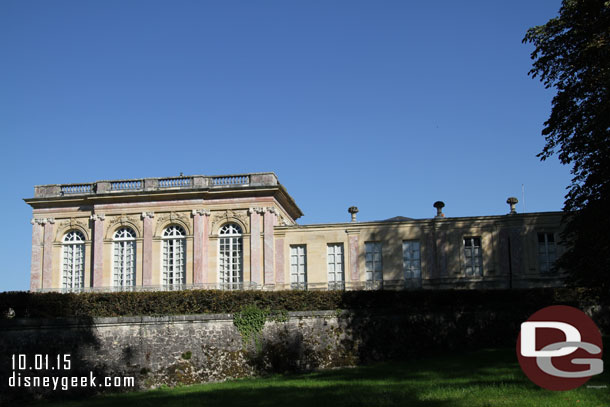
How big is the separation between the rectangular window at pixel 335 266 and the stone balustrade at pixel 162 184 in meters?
4.16

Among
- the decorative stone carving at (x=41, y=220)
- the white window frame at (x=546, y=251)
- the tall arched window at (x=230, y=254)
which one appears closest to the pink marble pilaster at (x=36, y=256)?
the decorative stone carving at (x=41, y=220)

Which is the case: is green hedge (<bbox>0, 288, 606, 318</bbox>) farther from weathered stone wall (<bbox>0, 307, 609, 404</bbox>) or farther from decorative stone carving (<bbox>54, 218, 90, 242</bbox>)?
decorative stone carving (<bbox>54, 218, 90, 242</bbox>)

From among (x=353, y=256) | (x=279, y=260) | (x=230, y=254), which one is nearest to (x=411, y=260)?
(x=353, y=256)

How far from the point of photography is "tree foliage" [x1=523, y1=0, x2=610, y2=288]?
1758cm

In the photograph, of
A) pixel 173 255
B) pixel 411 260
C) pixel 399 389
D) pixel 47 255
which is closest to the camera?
pixel 399 389

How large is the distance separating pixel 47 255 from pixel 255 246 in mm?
10226

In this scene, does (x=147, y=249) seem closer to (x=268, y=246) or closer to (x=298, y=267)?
(x=268, y=246)

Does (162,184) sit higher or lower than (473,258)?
higher

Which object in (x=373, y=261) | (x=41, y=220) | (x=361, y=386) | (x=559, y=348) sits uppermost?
(x=41, y=220)

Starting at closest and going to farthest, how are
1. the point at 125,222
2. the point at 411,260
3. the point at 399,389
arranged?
1. the point at 399,389
2. the point at 411,260
3. the point at 125,222

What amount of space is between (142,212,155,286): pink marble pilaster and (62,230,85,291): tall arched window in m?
3.17

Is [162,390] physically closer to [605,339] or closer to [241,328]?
[241,328]

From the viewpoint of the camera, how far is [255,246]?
101 feet

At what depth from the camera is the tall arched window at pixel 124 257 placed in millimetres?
31219
